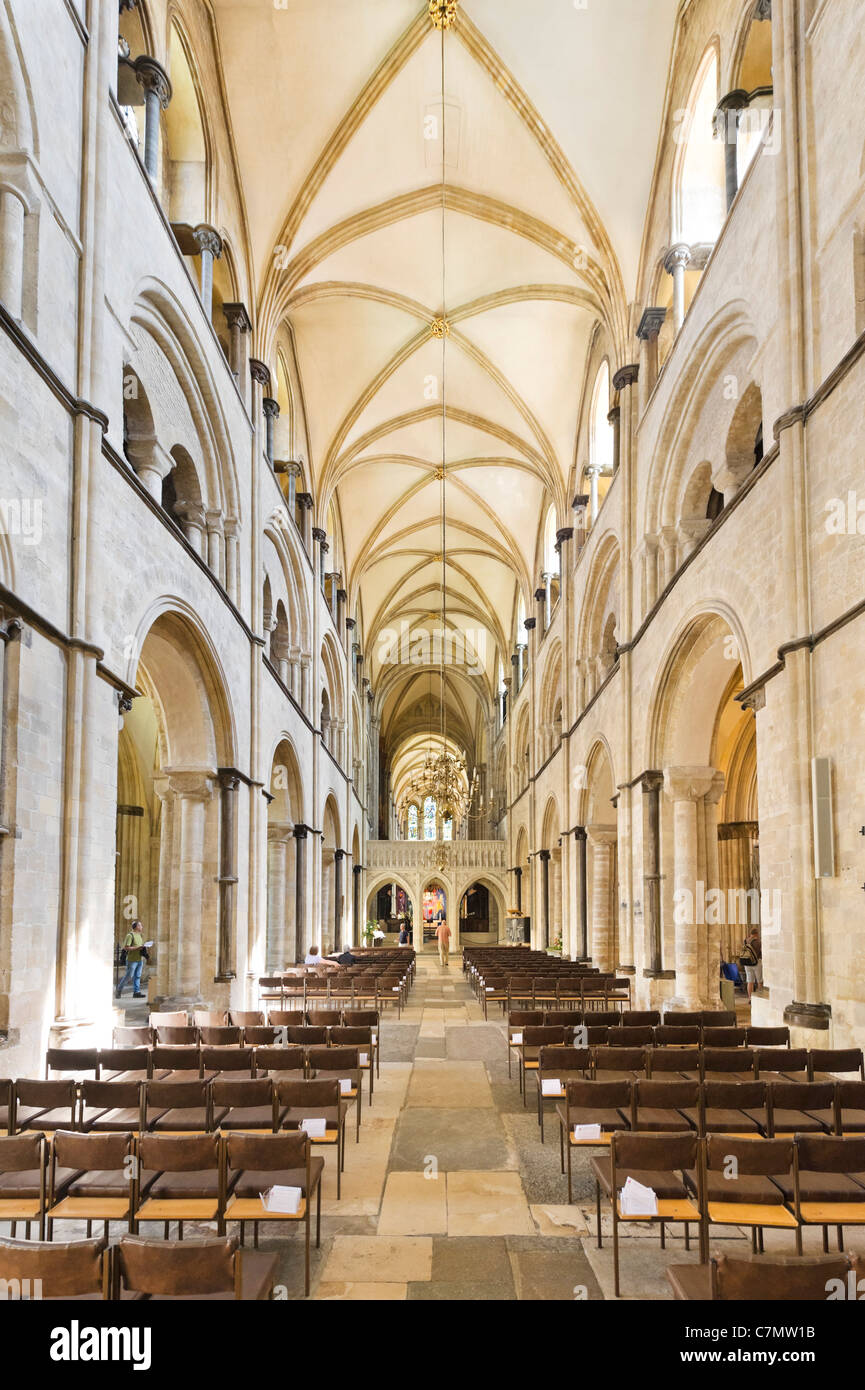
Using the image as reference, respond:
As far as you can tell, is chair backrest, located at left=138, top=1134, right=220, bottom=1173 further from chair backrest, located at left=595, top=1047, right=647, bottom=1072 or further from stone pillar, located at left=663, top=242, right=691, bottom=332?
stone pillar, located at left=663, top=242, right=691, bottom=332

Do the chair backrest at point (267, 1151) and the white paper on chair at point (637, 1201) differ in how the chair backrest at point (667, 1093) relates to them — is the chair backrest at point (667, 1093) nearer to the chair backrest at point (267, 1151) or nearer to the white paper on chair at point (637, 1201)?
the white paper on chair at point (637, 1201)

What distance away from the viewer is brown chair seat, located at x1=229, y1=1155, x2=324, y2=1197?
528 cm

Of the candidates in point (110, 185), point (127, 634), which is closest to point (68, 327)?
point (110, 185)

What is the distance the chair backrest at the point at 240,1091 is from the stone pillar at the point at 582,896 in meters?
17.4

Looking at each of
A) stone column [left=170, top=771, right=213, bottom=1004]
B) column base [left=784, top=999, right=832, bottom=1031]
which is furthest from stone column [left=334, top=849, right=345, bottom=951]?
column base [left=784, top=999, right=832, bottom=1031]

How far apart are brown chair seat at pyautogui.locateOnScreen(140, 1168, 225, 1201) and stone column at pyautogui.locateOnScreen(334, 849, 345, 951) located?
2536 centimetres

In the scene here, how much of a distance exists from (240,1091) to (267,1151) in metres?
1.39

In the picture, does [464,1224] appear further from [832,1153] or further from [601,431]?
[601,431]

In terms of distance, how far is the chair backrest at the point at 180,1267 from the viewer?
355 cm

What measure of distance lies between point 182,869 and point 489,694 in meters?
32.3

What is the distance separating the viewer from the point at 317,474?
2489 centimetres

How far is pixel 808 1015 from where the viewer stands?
30.0ft

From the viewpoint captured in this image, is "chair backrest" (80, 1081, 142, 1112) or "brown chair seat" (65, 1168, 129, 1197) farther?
"chair backrest" (80, 1081, 142, 1112)

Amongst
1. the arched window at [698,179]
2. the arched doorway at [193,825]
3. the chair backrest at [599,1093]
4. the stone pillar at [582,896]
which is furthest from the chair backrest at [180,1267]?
the stone pillar at [582,896]
